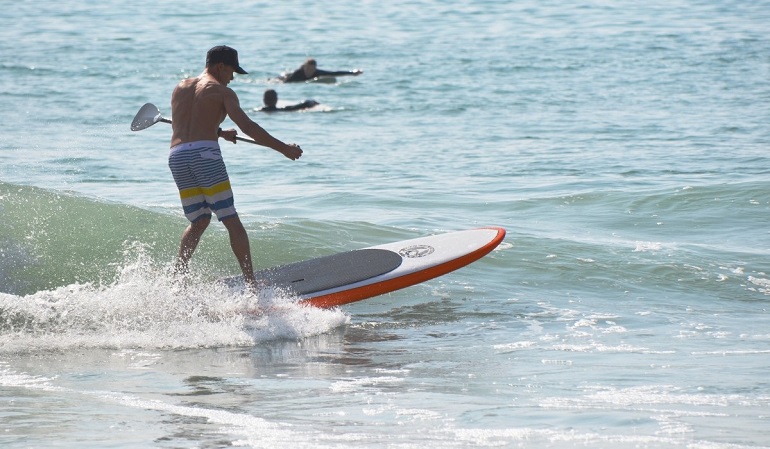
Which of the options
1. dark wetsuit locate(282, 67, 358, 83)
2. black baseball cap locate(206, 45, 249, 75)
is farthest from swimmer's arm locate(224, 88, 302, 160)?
dark wetsuit locate(282, 67, 358, 83)

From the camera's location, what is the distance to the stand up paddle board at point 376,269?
7.31 m

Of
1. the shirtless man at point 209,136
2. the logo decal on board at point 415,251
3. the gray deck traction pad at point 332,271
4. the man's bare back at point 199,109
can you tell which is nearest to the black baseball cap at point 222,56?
the shirtless man at point 209,136

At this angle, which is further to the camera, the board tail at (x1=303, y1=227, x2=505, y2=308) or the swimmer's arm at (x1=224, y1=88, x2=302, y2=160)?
the board tail at (x1=303, y1=227, x2=505, y2=308)

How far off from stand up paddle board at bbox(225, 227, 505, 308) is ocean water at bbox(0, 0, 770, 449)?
7.3 inches

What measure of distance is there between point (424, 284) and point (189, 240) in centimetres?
212

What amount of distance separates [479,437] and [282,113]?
54.6 feet

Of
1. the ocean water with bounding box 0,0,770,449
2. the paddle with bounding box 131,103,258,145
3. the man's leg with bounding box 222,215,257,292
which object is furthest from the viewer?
the paddle with bounding box 131,103,258,145

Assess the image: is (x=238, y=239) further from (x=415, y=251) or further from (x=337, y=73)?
(x=337, y=73)

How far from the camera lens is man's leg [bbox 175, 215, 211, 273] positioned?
277 inches

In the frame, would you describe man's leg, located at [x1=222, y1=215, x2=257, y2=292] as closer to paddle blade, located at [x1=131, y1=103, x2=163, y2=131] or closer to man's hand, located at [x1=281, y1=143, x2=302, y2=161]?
man's hand, located at [x1=281, y1=143, x2=302, y2=161]

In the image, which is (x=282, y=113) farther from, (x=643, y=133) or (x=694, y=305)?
(x=694, y=305)

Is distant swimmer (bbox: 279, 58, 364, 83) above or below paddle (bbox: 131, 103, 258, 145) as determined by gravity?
below

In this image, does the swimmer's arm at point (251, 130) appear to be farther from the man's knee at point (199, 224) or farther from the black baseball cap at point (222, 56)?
the man's knee at point (199, 224)

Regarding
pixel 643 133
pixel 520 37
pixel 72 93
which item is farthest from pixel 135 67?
pixel 643 133
